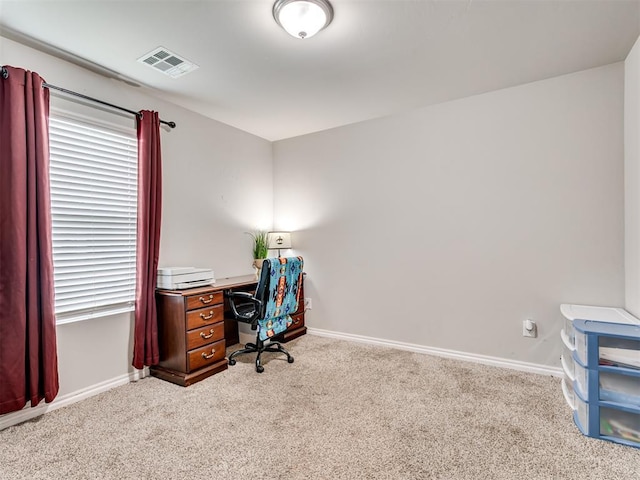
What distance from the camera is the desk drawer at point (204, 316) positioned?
105 inches

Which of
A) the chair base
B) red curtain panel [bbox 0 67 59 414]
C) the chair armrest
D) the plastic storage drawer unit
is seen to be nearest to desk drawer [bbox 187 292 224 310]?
the chair armrest

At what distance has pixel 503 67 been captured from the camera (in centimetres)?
252

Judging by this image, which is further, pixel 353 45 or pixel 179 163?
pixel 179 163

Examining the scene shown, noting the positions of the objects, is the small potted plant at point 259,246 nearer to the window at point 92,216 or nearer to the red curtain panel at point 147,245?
the red curtain panel at point 147,245

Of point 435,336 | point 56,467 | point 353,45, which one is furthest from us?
point 435,336

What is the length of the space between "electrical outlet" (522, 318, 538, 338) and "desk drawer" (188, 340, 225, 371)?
261cm

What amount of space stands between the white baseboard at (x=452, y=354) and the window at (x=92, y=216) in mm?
2160

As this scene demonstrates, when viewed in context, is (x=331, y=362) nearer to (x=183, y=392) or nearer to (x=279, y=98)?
(x=183, y=392)

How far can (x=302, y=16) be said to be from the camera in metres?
1.83

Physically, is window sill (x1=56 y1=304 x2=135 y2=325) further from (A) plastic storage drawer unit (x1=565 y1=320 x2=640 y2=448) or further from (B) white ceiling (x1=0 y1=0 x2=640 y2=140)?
(A) plastic storage drawer unit (x1=565 y1=320 x2=640 y2=448)

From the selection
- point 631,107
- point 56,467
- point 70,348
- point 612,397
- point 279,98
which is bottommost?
point 56,467

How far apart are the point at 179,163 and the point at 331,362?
2366 mm

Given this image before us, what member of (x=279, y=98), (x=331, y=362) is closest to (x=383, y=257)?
(x=331, y=362)

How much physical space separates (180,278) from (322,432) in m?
1.66
